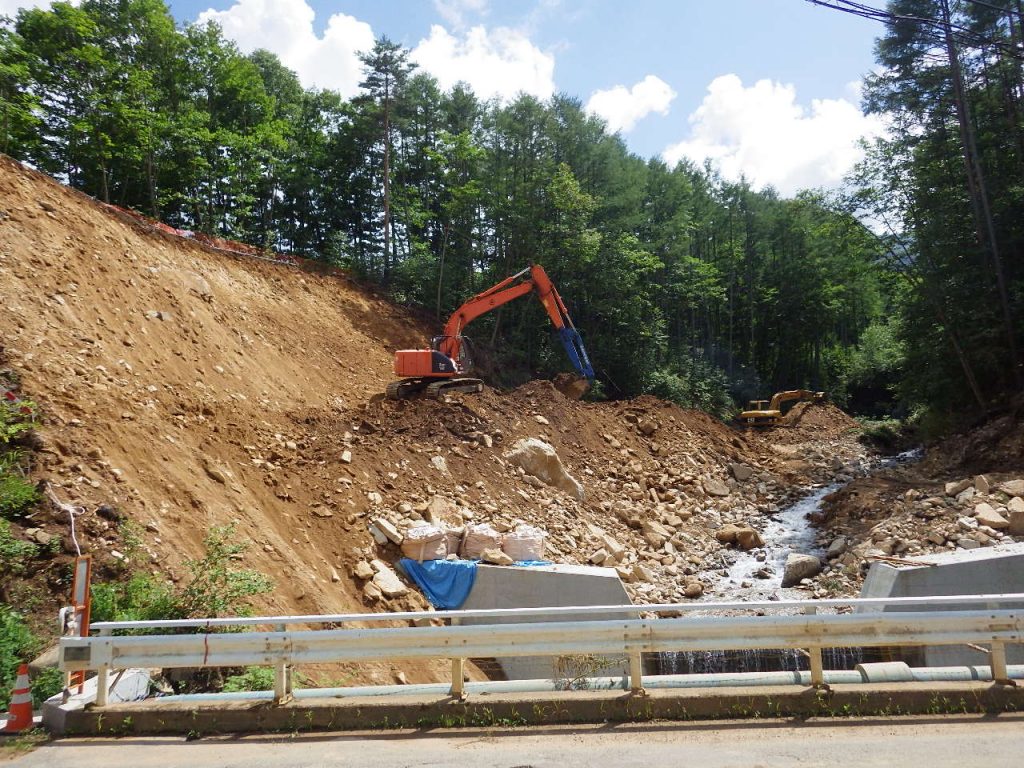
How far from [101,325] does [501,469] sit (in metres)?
8.78

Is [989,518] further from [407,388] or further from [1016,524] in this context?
[407,388]

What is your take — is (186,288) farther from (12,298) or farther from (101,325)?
(12,298)

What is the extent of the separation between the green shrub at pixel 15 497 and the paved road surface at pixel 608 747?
3.77 metres

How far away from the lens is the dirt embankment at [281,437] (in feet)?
30.2

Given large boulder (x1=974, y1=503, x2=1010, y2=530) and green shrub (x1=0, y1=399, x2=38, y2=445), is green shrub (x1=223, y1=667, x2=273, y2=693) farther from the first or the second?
large boulder (x1=974, y1=503, x2=1010, y2=530)

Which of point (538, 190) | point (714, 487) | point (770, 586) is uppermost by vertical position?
point (538, 190)

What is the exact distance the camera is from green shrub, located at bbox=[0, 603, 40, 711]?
18.3 ft

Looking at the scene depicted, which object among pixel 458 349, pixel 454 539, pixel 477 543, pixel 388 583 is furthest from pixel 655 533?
pixel 388 583

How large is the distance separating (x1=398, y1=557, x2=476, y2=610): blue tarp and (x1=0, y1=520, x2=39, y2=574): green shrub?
533 cm

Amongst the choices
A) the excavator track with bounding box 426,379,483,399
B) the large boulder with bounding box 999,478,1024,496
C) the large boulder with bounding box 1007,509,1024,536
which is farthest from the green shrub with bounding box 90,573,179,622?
the large boulder with bounding box 999,478,1024,496

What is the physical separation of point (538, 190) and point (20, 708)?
26.8m

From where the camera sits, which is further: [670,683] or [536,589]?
[536,589]

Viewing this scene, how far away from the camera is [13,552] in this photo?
6754 mm

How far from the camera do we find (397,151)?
119ft
